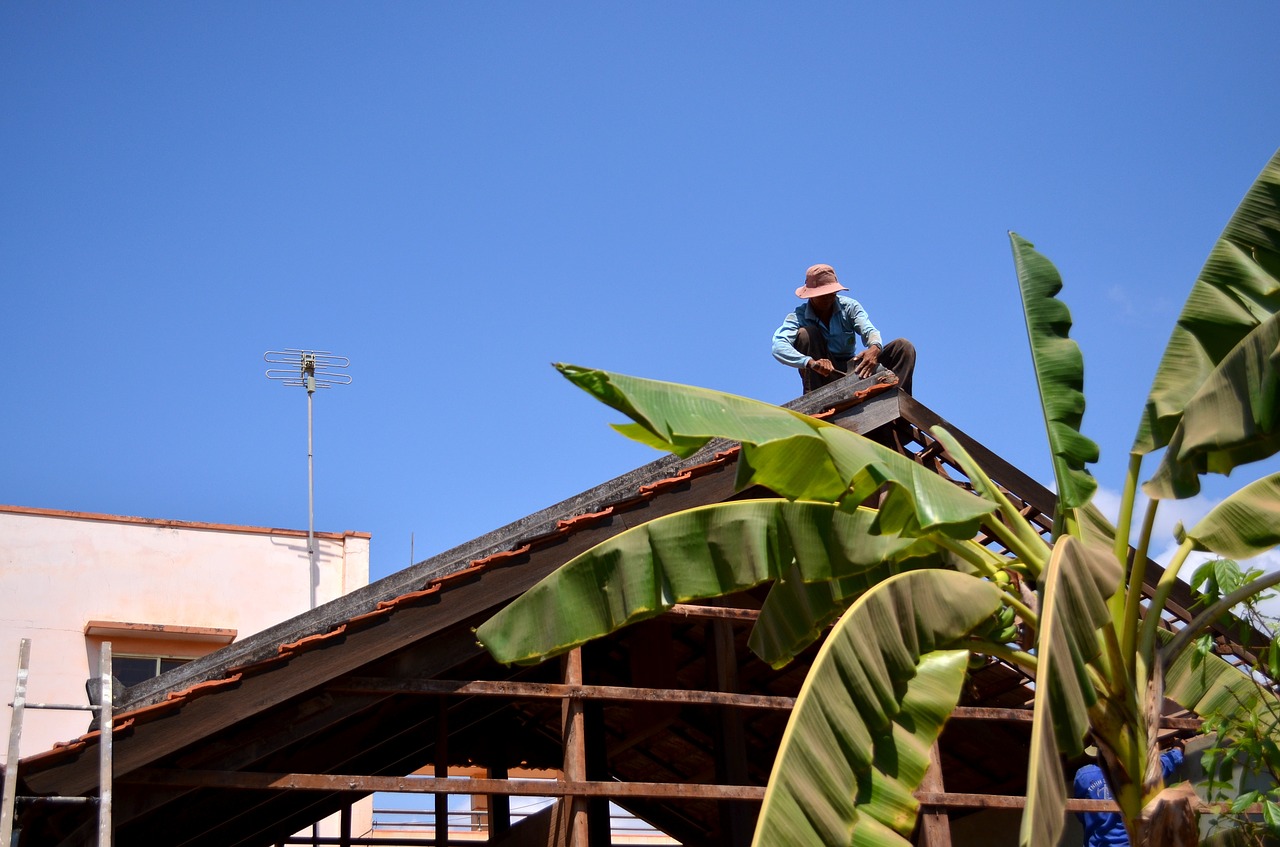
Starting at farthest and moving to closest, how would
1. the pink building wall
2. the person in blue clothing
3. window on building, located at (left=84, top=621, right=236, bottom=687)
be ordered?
the pink building wall < window on building, located at (left=84, top=621, right=236, bottom=687) < the person in blue clothing

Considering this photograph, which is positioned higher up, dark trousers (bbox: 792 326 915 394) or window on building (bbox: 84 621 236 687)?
dark trousers (bbox: 792 326 915 394)

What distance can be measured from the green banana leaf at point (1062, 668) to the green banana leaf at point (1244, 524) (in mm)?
591

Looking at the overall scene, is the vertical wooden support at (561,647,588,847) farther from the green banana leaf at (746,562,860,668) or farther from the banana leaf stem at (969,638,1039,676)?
the banana leaf stem at (969,638,1039,676)

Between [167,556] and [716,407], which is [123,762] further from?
[167,556]

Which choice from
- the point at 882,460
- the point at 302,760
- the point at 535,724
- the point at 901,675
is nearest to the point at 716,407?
the point at 882,460

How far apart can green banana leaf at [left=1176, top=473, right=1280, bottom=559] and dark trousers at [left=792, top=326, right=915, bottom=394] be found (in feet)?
7.75

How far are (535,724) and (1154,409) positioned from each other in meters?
6.04

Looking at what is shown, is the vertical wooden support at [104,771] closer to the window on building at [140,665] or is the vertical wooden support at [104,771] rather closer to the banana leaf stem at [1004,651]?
the banana leaf stem at [1004,651]

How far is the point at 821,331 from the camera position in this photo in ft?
30.9

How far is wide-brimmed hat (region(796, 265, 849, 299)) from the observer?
9.21 metres

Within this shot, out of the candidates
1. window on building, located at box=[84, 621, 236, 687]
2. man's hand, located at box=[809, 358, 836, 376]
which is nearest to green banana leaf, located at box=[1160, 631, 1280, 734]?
→ man's hand, located at box=[809, 358, 836, 376]

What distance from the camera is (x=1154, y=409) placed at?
5.92 m

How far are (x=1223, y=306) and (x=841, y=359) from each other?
12.1 ft

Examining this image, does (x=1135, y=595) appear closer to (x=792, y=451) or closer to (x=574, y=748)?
(x=792, y=451)
